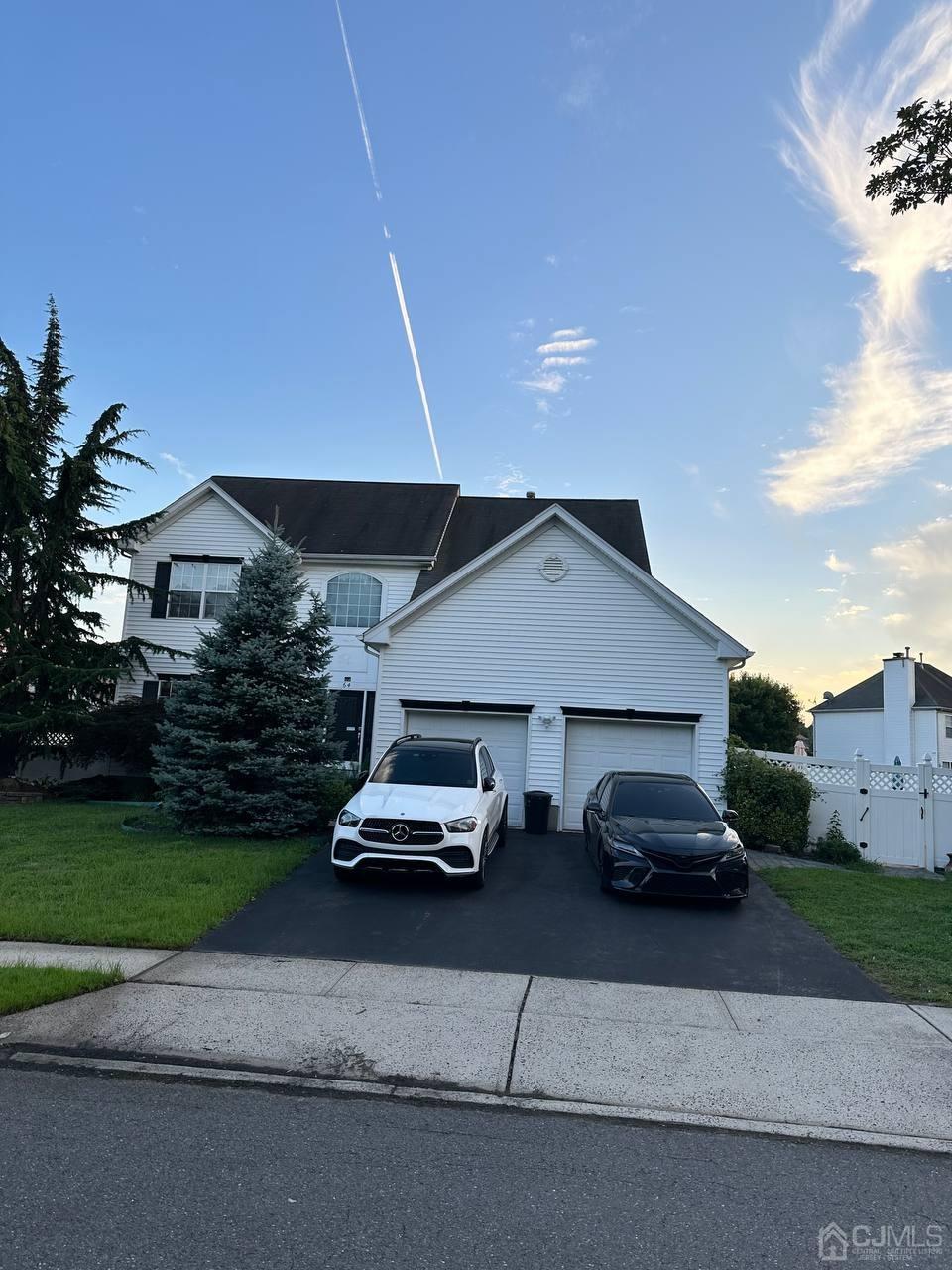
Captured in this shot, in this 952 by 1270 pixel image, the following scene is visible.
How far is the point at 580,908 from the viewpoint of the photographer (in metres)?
8.84

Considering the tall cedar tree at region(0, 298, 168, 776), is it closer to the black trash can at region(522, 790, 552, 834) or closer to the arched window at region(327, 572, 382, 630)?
the arched window at region(327, 572, 382, 630)

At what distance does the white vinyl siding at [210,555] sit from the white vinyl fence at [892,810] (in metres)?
10.9

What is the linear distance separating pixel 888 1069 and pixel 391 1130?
3.21 m

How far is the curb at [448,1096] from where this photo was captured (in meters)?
4.06

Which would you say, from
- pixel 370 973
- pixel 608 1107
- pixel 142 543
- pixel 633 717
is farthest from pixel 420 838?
pixel 142 543

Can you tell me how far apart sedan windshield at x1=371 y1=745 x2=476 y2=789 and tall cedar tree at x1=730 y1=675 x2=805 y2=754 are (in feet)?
→ 116

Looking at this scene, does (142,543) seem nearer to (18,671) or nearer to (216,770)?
(18,671)

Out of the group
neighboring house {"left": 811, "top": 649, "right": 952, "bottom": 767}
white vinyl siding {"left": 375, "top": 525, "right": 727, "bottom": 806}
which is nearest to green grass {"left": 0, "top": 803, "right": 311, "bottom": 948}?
white vinyl siding {"left": 375, "top": 525, "right": 727, "bottom": 806}

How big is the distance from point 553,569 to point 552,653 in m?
1.79

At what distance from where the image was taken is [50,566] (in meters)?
18.5

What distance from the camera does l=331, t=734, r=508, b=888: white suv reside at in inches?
353

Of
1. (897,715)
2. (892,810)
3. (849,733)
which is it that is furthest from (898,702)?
(892,810)

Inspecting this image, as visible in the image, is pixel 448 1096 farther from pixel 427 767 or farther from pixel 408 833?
pixel 427 767

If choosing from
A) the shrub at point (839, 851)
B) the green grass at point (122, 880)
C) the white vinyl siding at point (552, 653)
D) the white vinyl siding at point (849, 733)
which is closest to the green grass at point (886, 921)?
the shrub at point (839, 851)
